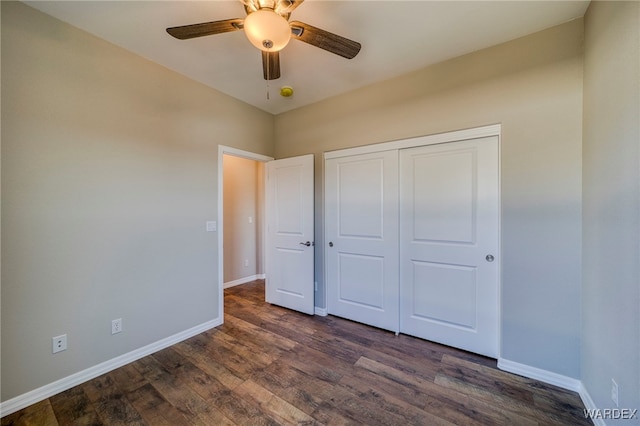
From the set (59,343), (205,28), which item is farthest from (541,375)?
(59,343)

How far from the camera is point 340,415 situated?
1.52m

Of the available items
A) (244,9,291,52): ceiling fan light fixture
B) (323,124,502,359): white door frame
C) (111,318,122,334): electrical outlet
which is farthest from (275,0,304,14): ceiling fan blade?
(111,318,122,334): electrical outlet

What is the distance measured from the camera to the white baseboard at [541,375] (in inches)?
68.0

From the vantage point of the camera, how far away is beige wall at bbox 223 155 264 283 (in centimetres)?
427

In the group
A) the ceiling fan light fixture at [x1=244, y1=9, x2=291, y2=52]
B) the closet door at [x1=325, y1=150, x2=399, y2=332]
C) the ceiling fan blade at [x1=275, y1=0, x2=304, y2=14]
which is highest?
the ceiling fan blade at [x1=275, y1=0, x2=304, y2=14]

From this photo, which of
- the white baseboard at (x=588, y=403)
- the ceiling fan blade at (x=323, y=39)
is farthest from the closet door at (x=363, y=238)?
the white baseboard at (x=588, y=403)

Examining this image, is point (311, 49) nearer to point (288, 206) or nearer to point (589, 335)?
point (288, 206)

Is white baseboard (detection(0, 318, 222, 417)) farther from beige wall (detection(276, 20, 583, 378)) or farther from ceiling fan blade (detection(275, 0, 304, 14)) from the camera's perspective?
beige wall (detection(276, 20, 583, 378))

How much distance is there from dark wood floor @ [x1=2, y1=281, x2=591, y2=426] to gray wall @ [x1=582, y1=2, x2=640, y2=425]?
0.53 m

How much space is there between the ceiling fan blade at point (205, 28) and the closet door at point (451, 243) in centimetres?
180

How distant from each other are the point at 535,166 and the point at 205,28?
2503 mm

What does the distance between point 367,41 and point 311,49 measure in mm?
473

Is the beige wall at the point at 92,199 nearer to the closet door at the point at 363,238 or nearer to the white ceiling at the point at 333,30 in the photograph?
the white ceiling at the point at 333,30

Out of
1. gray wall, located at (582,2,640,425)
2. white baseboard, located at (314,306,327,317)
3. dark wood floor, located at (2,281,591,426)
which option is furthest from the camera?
white baseboard, located at (314,306,327,317)
